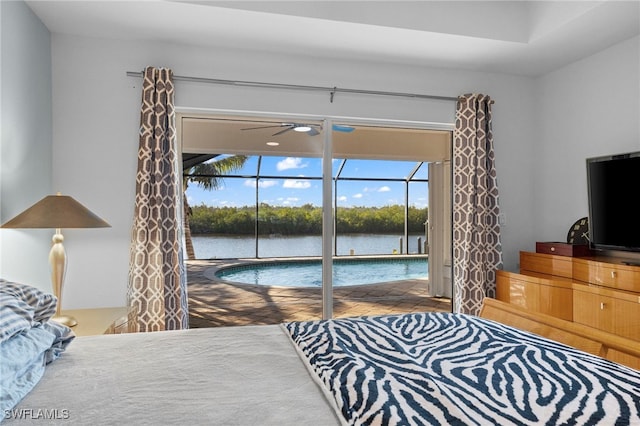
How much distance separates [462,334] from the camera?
1.63 meters

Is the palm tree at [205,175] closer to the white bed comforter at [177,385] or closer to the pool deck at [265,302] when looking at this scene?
the pool deck at [265,302]

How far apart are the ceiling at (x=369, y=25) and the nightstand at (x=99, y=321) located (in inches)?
75.7

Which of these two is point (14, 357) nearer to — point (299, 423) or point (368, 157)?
point (299, 423)

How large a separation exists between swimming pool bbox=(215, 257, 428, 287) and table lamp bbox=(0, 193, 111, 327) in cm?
207

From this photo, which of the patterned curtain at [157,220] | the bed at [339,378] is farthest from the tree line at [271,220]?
the bed at [339,378]

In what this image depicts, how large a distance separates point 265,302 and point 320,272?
3.65 ft

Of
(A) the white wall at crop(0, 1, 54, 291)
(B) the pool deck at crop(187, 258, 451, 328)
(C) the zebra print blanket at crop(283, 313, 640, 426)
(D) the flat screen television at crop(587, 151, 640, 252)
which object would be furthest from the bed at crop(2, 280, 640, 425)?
(B) the pool deck at crop(187, 258, 451, 328)

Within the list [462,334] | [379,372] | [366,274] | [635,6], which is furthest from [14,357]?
[366,274]

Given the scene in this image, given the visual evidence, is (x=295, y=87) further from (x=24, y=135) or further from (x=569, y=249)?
(x=569, y=249)

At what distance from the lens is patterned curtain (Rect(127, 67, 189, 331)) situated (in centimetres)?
306

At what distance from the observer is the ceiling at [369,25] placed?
8.98 feet

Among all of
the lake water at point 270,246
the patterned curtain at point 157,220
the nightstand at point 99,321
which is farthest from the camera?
the lake water at point 270,246

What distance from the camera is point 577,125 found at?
142 inches

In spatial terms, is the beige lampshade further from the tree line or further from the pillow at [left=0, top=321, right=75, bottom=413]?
the tree line
